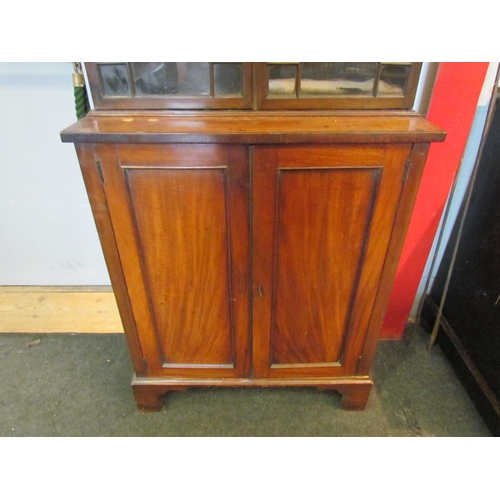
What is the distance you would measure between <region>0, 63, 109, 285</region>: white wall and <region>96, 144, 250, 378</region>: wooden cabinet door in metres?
0.61

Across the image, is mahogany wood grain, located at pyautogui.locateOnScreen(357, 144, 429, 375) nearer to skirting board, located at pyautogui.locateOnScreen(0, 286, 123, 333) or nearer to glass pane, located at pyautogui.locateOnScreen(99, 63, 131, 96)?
glass pane, located at pyautogui.locateOnScreen(99, 63, 131, 96)

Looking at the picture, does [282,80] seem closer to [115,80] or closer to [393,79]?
[393,79]

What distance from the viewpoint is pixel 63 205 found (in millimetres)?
1397

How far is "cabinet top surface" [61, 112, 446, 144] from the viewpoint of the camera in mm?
742

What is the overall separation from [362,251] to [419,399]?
76cm

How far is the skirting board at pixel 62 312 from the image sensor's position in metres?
1.57

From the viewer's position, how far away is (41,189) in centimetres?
136

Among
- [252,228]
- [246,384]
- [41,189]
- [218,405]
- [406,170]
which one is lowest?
[218,405]

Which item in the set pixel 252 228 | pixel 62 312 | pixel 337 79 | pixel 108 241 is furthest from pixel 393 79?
pixel 62 312

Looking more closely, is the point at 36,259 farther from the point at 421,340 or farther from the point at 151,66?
the point at 421,340

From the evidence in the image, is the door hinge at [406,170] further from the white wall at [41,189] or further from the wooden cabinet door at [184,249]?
the white wall at [41,189]

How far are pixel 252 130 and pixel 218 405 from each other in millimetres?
1004
